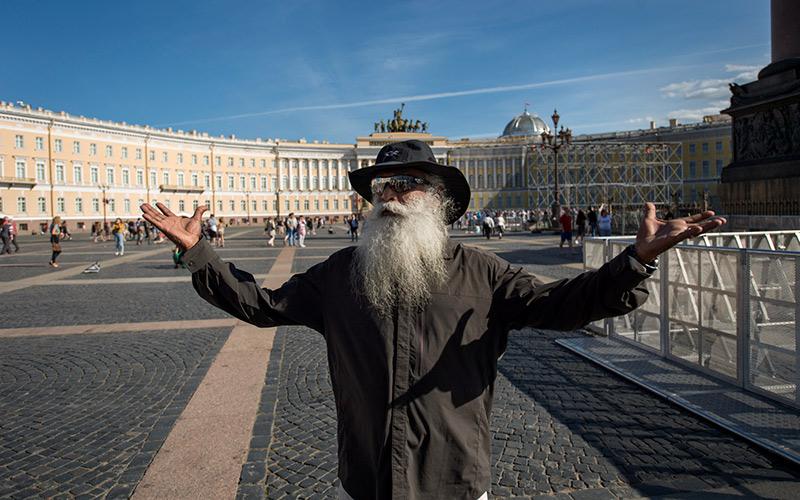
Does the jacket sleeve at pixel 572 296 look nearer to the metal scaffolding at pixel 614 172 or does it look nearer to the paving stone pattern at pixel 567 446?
the paving stone pattern at pixel 567 446

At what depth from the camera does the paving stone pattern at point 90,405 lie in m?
3.21

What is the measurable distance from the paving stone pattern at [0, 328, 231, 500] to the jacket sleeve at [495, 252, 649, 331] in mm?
2489

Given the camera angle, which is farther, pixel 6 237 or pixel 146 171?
pixel 146 171

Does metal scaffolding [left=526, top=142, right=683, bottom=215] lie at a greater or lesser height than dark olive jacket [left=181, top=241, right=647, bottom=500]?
greater

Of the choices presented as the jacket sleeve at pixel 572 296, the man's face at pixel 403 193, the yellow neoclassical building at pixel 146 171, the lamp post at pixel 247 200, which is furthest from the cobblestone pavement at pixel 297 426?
the lamp post at pixel 247 200

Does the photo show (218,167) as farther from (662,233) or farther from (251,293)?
(662,233)

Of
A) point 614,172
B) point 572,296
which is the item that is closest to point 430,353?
point 572,296

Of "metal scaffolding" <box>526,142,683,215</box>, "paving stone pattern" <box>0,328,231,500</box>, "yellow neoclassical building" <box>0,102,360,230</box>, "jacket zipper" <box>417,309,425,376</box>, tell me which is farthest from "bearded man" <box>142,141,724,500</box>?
"yellow neoclassical building" <box>0,102,360,230</box>

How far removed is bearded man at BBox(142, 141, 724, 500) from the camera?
1.62 m

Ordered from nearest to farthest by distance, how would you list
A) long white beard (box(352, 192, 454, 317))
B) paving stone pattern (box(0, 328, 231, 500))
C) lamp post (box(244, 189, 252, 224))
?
long white beard (box(352, 192, 454, 317)) → paving stone pattern (box(0, 328, 231, 500)) → lamp post (box(244, 189, 252, 224))

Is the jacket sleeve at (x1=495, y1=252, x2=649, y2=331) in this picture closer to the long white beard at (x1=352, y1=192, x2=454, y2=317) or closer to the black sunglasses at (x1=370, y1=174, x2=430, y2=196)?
the long white beard at (x1=352, y1=192, x2=454, y2=317)

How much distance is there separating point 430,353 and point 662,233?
0.73 meters

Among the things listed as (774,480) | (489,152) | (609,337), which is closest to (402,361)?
(774,480)

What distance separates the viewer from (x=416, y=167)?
6.12ft
